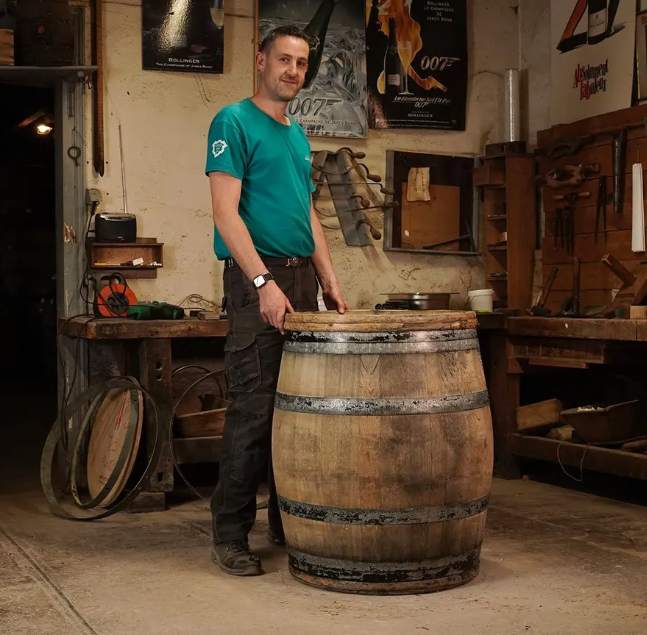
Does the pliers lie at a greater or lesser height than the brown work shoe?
greater

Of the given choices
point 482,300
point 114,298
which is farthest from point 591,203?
point 114,298

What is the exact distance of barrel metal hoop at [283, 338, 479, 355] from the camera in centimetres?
302

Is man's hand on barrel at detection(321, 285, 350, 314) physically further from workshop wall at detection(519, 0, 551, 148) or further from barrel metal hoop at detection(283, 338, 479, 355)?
workshop wall at detection(519, 0, 551, 148)

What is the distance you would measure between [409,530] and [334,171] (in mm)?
2986

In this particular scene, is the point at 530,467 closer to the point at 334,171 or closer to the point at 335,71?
the point at 334,171

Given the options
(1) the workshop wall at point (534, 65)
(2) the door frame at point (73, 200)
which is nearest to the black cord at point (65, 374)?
(2) the door frame at point (73, 200)

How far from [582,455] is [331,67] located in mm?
2493

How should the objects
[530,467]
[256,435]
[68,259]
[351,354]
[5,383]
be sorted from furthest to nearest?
1. [5,383]
2. [530,467]
3. [68,259]
4. [256,435]
5. [351,354]

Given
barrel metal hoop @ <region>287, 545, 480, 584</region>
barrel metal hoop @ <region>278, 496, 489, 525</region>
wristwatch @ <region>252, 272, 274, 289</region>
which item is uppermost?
wristwatch @ <region>252, 272, 274, 289</region>

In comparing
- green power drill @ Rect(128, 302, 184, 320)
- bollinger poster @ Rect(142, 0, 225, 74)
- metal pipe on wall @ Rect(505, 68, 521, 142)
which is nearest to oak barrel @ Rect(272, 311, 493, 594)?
green power drill @ Rect(128, 302, 184, 320)

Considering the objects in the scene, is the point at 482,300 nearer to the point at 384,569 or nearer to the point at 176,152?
the point at 176,152

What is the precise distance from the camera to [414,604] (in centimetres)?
304

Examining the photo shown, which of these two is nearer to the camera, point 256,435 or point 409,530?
point 409,530

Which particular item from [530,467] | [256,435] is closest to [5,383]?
[530,467]
